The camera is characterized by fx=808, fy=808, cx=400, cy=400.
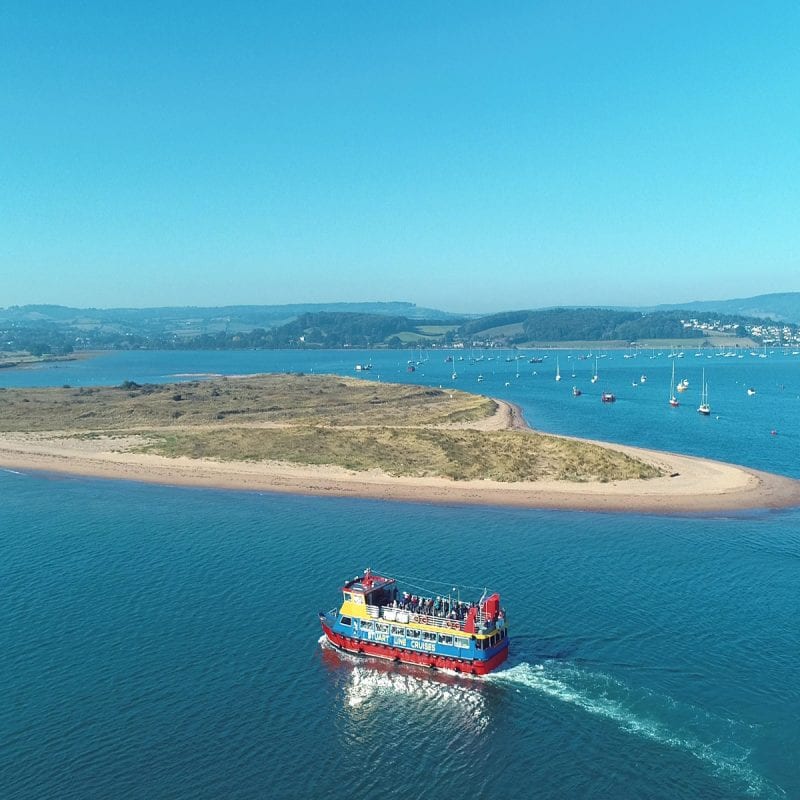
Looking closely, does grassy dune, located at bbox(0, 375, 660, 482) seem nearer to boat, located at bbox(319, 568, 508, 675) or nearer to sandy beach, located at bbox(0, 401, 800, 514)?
sandy beach, located at bbox(0, 401, 800, 514)

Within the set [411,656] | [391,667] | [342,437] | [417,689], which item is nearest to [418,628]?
[411,656]

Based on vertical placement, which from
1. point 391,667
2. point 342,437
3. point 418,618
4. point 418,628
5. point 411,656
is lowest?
point 391,667

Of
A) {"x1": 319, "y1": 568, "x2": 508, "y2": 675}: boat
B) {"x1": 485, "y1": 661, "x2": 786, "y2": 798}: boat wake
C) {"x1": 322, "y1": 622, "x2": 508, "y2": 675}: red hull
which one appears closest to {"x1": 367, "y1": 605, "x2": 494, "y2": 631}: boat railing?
{"x1": 319, "y1": 568, "x2": 508, "y2": 675}: boat

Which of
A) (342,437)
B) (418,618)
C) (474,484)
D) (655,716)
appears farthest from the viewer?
(342,437)

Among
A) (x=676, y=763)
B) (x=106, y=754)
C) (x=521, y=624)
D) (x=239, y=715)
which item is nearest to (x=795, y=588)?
(x=521, y=624)

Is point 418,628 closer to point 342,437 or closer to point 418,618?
point 418,618

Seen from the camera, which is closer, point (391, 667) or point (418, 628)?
point (418, 628)

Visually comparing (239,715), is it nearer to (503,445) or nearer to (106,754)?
(106,754)
